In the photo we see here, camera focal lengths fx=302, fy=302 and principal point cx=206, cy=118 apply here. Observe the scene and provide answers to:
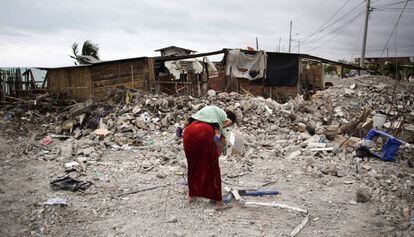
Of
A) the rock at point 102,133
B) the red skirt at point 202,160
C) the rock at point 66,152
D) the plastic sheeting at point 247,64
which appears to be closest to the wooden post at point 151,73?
the plastic sheeting at point 247,64

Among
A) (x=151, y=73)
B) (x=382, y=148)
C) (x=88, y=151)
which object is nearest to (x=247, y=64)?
(x=151, y=73)

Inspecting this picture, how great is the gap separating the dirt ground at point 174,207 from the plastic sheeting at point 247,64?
7922mm

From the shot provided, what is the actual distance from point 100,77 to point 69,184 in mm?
8393

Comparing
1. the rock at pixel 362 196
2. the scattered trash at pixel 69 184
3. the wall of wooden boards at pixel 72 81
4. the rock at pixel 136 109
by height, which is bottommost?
the scattered trash at pixel 69 184

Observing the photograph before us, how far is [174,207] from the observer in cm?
387

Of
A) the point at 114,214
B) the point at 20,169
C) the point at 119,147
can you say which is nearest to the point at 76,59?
the point at 119,147

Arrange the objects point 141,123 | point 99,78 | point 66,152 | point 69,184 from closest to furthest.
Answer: point 69,184 → point 66,152 → point 141,123 → point 99,78

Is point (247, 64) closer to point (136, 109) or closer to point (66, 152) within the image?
point (136, 109)

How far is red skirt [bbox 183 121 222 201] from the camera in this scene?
11.8ft

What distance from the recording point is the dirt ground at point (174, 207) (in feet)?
10.8

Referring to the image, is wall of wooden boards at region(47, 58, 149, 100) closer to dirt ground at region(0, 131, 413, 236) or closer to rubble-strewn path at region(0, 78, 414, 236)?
rubble-strewn path at region(0, 78, 414, 236)

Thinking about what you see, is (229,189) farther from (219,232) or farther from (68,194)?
(68,194)

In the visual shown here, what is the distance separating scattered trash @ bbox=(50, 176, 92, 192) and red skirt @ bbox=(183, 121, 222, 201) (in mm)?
1727

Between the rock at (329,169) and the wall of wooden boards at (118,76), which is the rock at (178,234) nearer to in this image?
the rock at (329,169)
